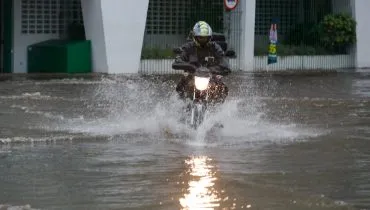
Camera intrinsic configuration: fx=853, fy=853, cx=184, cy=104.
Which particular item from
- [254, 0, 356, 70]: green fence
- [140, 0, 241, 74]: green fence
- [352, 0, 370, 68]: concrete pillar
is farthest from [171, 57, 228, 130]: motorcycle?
[352, 0, 370, 68]: concrete pillar

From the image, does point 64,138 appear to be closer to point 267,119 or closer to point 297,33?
point 267,119

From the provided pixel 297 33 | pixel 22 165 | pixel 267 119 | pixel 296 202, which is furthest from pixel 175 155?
pixel 297 33

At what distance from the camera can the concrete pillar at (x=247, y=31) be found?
25.2 meters

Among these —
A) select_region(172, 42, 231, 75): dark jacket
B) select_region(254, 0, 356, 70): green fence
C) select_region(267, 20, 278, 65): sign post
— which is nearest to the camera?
select_region(172, 42, 231, 75): dark jacket

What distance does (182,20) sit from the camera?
26750 mm

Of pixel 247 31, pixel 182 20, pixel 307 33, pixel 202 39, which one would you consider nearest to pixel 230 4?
pixel 247 31

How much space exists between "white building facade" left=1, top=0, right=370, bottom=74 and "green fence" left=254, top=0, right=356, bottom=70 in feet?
0.28

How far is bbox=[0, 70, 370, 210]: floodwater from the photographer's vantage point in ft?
23.5

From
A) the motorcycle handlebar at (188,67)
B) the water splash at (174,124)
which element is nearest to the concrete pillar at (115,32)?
the water splash at (174,124)

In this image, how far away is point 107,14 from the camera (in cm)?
2273

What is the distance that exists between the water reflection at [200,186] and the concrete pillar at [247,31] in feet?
53.4

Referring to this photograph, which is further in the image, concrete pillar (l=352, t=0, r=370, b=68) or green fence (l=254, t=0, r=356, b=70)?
concrete pillar (l=352, t=0, r=370, b=68)

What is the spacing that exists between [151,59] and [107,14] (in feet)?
6.83

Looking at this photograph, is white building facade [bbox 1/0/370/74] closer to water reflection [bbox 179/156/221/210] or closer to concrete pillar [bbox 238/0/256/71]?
concrete pillar [bbox 238/0/256/71]
